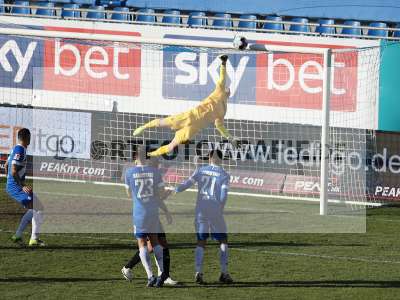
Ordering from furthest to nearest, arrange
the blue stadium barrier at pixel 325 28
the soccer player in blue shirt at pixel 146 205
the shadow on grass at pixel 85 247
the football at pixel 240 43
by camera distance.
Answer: the blue stadium barrier at pixel 325 28, the football at pixel 240 43, the shadow on grass at pixel 85 247, the soccer player in blue shirt at pixel 146 205

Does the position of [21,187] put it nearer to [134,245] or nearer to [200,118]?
[134,245]

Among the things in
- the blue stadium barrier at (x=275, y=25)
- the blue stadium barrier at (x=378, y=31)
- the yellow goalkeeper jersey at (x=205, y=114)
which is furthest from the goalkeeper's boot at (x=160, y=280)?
the blue stadium barrier at (x=378, y=31)

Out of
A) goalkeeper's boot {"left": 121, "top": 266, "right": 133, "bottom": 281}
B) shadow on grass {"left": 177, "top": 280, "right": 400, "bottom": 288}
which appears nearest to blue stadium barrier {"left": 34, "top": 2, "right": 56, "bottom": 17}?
goalkeeper's boot {"left": 121, "top": 266, "right": 133, "bottom": 281}

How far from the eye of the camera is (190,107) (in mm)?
24422

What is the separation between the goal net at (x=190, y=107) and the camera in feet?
77.0

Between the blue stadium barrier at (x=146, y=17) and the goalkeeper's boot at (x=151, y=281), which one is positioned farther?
the blue stadium barrier at (x=146, y=17)

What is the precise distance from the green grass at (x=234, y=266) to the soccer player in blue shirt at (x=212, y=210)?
1.19 ft

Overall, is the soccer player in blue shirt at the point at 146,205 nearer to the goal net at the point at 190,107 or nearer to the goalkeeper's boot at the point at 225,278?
the goalkeeper's boot at the point at 225,278

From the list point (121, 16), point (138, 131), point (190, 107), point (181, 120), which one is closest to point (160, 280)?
point (181, 120)

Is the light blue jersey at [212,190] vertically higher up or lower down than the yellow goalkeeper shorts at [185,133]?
lower down

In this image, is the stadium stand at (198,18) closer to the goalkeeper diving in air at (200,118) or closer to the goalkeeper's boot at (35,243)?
the goalkeeper diving in air at (200,118)

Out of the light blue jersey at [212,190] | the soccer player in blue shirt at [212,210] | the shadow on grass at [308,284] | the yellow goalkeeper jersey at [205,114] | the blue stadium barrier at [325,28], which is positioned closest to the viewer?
the shadow on grass at [308,284]

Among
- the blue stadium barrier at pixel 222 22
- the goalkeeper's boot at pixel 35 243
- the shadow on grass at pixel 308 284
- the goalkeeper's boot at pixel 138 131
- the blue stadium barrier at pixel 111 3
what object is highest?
the blue stadium barrier at pixel 111 3

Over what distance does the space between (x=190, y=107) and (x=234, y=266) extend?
9380 millimetres
